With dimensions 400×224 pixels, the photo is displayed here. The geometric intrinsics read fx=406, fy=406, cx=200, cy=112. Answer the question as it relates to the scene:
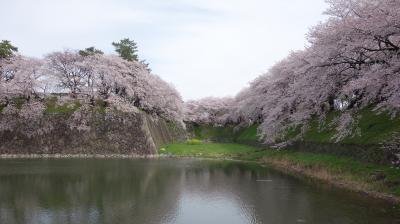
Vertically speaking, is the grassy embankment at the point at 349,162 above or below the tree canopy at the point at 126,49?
below

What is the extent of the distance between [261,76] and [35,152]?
34.0 m

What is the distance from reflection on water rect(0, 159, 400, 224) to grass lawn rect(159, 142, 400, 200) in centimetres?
127

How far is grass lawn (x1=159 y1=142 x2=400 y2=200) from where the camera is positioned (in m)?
17.6

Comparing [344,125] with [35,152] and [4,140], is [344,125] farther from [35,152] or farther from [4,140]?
[4,140]

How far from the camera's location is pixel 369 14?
14.9 metres

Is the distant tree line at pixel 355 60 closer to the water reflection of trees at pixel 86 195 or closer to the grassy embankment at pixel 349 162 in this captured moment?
the grassy embankment at pixel 349 162

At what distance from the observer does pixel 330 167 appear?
23906 mm

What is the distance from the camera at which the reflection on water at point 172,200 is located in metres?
13.3

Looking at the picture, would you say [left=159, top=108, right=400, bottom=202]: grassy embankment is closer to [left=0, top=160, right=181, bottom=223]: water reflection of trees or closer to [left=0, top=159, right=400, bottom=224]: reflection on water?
[left=0, top=159, right=400, bottom=224]: reflection on water

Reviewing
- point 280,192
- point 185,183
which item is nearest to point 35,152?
point 185,183

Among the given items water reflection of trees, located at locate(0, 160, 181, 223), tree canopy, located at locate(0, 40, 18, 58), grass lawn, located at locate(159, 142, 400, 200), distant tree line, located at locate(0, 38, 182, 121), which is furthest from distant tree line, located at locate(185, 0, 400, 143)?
tree canopy, located at locate(0, 40, 18, 58)

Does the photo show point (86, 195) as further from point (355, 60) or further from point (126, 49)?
point (126, 49)

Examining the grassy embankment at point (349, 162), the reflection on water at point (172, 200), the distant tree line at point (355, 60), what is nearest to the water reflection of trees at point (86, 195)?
the reflection on water at point (172, 200)

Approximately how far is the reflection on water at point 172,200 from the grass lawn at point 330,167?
1272mm
